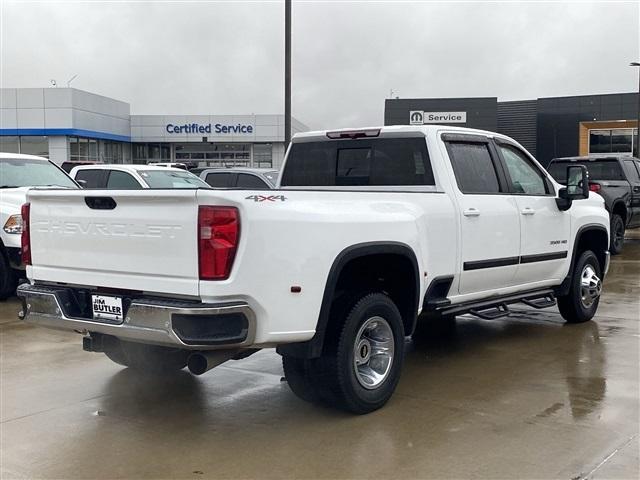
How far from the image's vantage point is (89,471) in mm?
4102

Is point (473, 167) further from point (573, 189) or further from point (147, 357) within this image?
point (147, 357)

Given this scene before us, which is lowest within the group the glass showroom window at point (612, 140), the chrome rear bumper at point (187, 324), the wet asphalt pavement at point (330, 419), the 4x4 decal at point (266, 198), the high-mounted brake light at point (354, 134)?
the wet asphalt pavement at point (330, 419)

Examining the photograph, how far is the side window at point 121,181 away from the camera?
1309 cm

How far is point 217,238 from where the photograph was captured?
4.02 meters

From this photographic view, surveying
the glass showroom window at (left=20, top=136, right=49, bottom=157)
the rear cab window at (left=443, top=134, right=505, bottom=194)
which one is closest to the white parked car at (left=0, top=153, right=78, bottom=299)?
the rear cab window at (left=443, top=134, right=505, bottom=194)

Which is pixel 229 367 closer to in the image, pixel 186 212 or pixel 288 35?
pixel 186 212

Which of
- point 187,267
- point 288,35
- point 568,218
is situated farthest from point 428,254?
point 288,35

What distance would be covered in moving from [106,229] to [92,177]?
9.64 m

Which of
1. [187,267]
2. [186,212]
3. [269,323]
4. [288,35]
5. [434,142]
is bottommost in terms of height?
[269,323]

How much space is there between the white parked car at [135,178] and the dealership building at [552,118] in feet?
109

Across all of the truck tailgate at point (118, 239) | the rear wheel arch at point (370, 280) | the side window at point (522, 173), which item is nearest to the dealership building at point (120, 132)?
the side window at point (522, 173)

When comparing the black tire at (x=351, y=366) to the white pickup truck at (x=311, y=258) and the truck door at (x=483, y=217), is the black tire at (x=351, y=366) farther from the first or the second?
the truck door at (x=483, y=217)

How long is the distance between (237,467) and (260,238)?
1.30 m

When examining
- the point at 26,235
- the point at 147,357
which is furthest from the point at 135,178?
the point at 26,235
